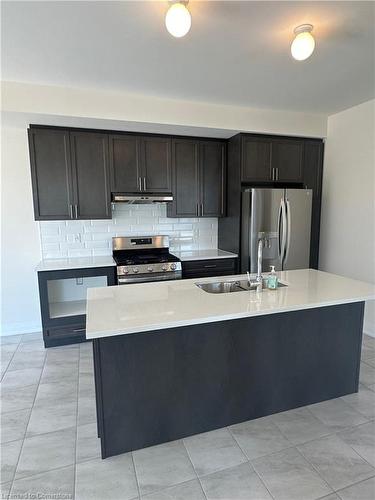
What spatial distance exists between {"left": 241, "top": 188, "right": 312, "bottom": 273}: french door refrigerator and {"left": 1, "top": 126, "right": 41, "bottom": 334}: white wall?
2.54 m

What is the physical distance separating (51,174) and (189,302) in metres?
2.30

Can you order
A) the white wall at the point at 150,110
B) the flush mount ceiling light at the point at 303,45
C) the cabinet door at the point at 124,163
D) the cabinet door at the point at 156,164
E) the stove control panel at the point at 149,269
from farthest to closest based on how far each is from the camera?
1. the cabinet door at the point at 156,164
2. the cabinet door at the point at 124,163
3. the stove control panel at the point at 149,269
4. the white wall at the point at 150,110
5. the flush mount ceiling light at the point at 303,45

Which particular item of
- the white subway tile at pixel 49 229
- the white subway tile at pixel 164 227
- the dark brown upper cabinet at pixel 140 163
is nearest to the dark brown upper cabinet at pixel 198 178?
the dark brown upper cabinet at pixel 140 163

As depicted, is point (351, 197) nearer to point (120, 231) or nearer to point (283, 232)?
point (283, 232)

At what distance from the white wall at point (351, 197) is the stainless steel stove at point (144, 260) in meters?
2.09

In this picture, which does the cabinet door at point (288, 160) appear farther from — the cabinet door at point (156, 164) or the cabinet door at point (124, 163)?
the cabinet door at point (124, 163)

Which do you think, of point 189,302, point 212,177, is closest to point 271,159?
point 212,177

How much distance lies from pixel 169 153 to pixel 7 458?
3162 mm

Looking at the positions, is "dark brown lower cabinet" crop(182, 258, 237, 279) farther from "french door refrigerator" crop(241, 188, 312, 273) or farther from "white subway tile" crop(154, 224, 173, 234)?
"white subway tile" crop(154, 224, 173, 234)

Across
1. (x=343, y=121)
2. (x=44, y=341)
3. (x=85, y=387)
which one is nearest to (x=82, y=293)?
(x=44, y=341)

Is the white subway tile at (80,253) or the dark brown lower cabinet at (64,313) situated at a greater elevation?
the white subway tile at (80,253)

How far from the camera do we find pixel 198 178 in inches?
149

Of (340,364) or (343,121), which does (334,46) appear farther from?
(340,364)

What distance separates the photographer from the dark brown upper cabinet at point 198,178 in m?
3.68
